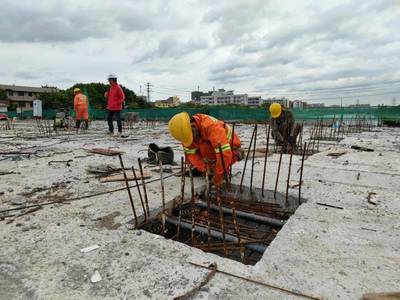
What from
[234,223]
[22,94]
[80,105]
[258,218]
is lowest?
[258,218]

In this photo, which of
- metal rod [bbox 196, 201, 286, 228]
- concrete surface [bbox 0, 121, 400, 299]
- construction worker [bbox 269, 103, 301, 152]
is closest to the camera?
concrete surface [bbox 0, 121, 400, 299]

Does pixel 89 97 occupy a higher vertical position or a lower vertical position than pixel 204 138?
higher

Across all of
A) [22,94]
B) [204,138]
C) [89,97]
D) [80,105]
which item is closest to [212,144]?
[204,138]

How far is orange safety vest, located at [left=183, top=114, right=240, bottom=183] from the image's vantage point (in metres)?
3.09

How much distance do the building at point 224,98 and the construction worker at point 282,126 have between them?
85.8 meters

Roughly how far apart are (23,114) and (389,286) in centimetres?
3587

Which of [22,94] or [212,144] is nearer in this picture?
[212,144]

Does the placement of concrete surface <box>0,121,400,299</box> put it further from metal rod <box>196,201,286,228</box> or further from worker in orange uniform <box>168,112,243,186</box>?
worker in orange uniform <box>168,112,243,186</box>

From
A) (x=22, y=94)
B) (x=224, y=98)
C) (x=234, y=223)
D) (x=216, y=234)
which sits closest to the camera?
(x=234, y=223)

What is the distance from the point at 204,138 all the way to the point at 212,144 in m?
0.24

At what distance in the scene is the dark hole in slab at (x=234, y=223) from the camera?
6.98 ft

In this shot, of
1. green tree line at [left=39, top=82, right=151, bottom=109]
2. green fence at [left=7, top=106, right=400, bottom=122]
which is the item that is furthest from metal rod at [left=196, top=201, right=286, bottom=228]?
green tree line at [left=39, top=82, right=151, bottom=109]

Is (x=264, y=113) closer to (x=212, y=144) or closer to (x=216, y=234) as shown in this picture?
(x=212, y=144)

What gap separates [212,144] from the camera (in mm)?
3217
